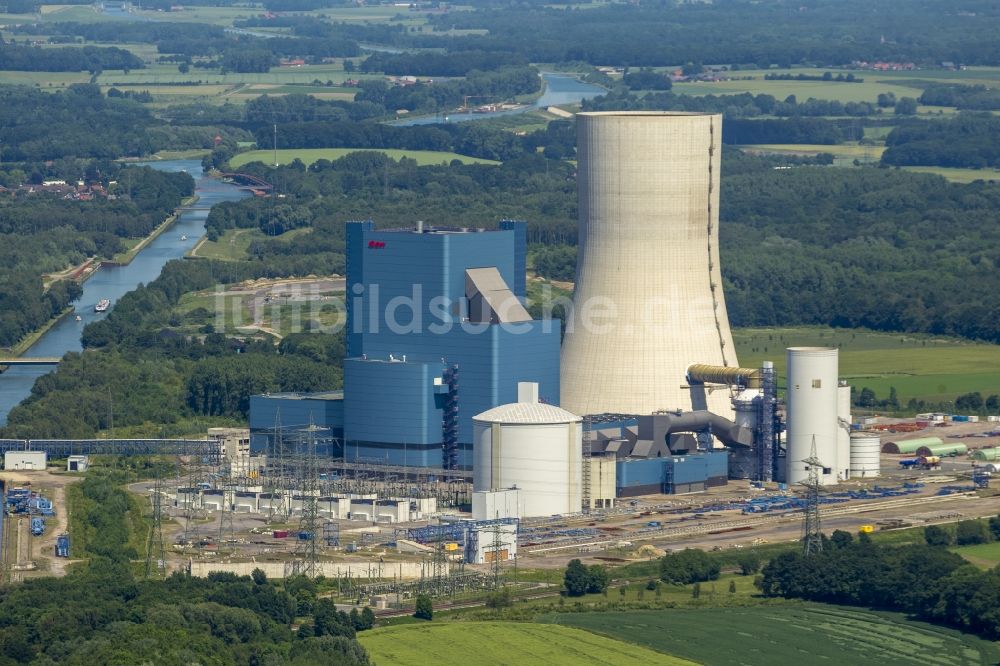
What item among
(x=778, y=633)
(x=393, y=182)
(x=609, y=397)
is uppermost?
(x=393, y=182)

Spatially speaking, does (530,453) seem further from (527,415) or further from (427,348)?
(427,348)

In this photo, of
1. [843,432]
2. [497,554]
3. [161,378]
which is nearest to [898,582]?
[497,554]

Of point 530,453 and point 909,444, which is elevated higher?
point 909,444

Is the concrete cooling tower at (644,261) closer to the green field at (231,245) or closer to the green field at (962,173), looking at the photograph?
the green field at (231,245)

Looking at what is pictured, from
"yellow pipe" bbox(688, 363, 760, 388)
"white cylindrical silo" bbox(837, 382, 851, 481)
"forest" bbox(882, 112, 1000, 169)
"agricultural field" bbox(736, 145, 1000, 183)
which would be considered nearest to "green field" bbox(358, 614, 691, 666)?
"yellow pipe" bbox(688, 363, 760, 388)

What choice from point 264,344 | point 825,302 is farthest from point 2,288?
point 825,302

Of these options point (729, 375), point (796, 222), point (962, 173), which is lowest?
point (729, 375)

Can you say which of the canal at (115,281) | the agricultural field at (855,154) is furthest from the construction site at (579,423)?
the agricultural field at (855,154)

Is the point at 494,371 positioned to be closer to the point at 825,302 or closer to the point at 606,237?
the point at 606,237
